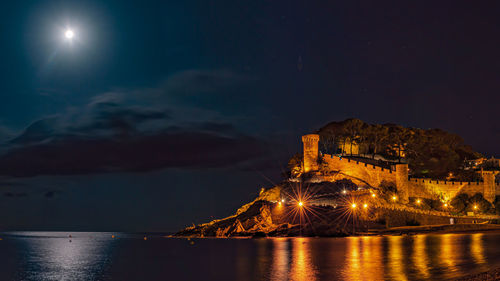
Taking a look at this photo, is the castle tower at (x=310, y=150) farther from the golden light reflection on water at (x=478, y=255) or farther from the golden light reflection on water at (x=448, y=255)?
the golden light reflection on water at (x=478, y=255)

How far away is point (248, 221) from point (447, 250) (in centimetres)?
3753

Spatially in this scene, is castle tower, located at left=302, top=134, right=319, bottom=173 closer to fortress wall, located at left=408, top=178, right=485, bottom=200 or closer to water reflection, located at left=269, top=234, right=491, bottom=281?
fortress wall, located at left=408, top=178, right=485, bottom=200

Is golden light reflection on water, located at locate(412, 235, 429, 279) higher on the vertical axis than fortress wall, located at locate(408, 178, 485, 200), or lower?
lower

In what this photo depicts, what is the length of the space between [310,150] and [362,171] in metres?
9.38

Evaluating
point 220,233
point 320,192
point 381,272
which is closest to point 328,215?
point 320,192

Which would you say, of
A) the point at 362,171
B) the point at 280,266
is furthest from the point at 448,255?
the point at 362,171

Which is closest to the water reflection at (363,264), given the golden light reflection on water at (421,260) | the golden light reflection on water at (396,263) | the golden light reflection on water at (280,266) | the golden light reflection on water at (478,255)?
the golden light reflection on water at (396,263)

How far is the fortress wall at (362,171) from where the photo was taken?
66000 millimetres

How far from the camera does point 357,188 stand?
6494cm

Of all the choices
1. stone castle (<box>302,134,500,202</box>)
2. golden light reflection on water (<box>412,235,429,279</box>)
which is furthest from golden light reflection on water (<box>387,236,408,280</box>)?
stone castle (<box>302,134,500,202</box>)

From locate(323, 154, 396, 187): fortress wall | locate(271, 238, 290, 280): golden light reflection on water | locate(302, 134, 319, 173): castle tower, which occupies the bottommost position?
locate(271, 238, 290, 280): golden light reflection on water

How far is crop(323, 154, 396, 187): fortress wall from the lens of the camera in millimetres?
66000

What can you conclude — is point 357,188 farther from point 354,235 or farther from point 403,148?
point 403,148

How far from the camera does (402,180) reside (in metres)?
64.8
